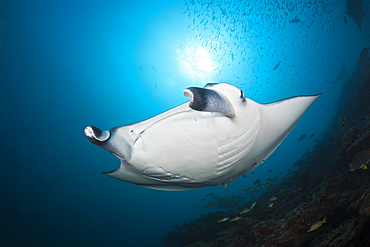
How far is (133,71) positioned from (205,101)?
42.3 ft

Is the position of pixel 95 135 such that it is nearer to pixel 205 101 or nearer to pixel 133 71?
pixel 205 101

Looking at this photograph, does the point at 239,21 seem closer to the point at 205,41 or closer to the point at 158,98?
the point at 205,41

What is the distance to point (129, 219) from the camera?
28828 millimetres

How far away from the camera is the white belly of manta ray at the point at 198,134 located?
2.60 ft

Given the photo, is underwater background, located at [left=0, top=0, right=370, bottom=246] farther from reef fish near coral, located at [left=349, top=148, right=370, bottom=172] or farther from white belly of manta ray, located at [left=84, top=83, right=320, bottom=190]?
white belly of manta ray, located at [left=84, top=83, right=320, bottom=190]

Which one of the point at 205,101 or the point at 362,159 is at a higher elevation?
the point at 205,101

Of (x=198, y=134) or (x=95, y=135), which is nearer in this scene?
(x=95, y=135)

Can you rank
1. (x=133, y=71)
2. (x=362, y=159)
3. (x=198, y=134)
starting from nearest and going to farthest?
(x=198, y=134), (x=362, y=159), (x=133, y=71)

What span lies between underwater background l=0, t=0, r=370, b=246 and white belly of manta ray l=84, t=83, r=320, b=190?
3596 millimetres

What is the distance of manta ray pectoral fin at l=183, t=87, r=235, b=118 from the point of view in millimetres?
623

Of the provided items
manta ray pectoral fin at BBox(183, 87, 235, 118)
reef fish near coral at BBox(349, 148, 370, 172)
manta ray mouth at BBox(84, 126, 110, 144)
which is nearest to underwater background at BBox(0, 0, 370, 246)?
reef fish near coral at BBox(349, 148, 370, 172)

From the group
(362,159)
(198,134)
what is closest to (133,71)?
(198,134)

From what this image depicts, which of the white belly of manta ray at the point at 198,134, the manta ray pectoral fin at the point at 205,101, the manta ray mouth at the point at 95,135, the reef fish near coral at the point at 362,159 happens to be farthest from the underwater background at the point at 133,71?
the manta ray mouth at the point at 95,135

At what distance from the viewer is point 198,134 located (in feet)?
3.12
